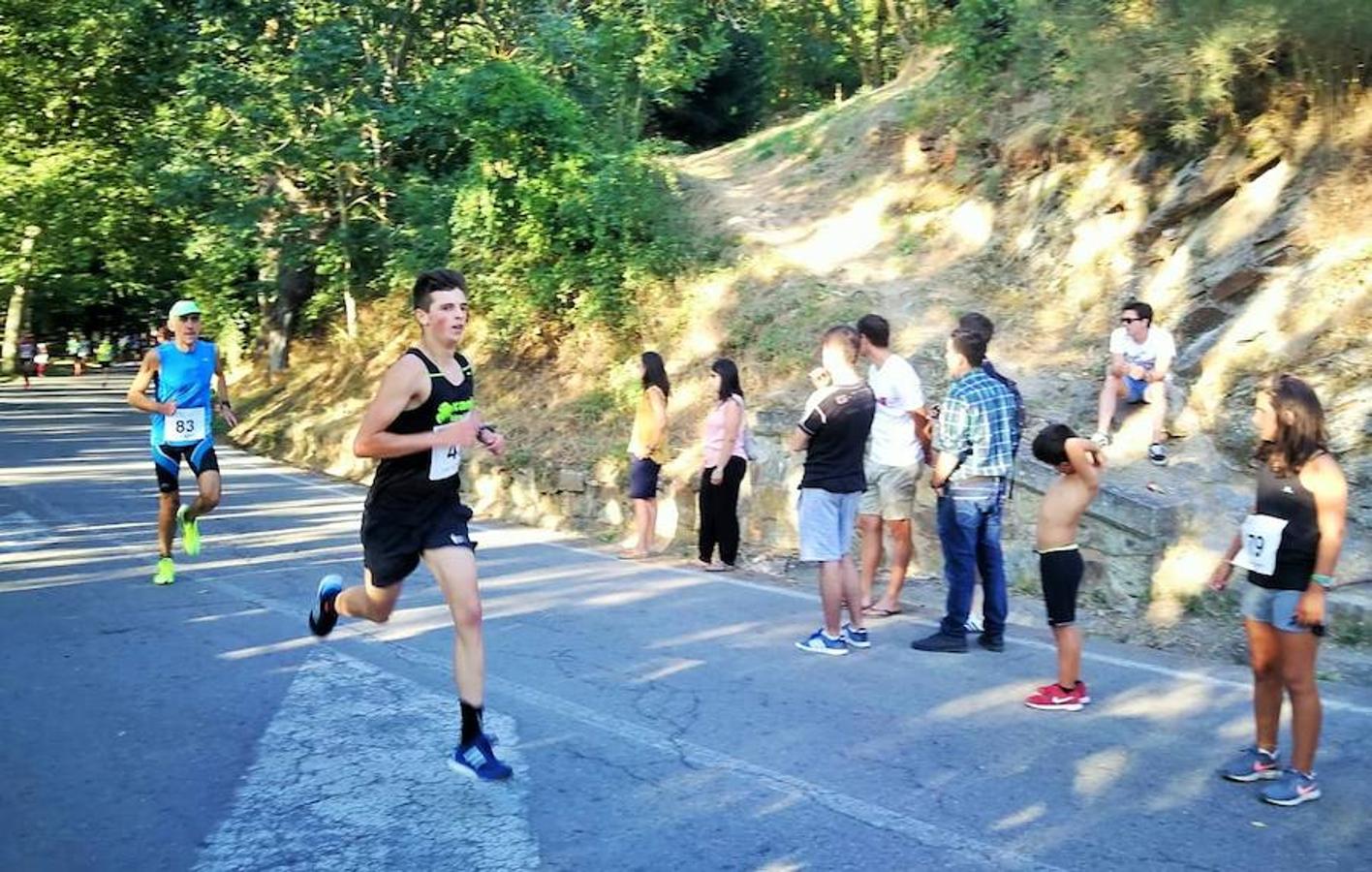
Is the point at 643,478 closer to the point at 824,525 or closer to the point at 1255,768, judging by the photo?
the point at 824,525

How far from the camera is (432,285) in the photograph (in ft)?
17.9

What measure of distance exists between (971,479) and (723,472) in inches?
129

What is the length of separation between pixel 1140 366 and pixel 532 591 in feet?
16.7

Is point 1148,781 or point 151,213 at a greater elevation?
point 151,213

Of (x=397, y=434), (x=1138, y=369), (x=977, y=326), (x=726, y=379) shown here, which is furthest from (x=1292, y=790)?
(x=726, y=379)

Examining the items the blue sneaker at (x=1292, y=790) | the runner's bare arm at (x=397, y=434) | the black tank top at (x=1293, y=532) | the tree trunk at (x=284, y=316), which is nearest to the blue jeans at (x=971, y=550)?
the black tank top at (x=1293, y=532)

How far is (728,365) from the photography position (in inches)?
401

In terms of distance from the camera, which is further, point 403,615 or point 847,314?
point 847,314

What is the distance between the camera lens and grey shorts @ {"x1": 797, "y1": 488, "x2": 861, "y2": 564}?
284 inches

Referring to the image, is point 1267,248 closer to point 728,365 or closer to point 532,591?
point 728,365

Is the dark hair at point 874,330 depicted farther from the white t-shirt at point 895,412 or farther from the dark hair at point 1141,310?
the dark hair at point 1141,310

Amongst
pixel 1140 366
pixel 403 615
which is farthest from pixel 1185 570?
pixel 403 615

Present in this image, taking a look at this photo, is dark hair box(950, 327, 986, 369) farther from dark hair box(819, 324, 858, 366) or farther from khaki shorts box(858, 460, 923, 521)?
khaki shorts box(858, 460, 923, 521)

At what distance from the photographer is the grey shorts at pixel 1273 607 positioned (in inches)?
192
